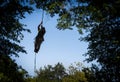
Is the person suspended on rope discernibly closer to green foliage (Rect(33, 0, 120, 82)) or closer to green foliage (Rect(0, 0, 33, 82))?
green foliage (Rect(33, 0, 120, 82))

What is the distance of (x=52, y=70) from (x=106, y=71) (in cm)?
12160

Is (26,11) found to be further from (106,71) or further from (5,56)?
(106,71)

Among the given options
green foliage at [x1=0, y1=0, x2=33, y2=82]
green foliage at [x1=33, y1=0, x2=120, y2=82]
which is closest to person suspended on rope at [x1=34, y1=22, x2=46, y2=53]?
green foliage at [x1=33, y1=0, x2=120, y2=82]

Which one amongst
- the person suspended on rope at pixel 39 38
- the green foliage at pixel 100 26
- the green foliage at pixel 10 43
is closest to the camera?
the person suspended on rope at pixel 39 38

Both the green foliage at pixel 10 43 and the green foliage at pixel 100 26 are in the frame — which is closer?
the green foliage at pixel 100 26

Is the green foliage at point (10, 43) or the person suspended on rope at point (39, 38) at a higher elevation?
the green foliage at point (10, 43)

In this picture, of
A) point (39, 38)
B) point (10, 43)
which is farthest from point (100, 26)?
point (39, 38)

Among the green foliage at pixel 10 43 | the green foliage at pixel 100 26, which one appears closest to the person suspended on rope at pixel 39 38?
the green foliage at pixel 100 26

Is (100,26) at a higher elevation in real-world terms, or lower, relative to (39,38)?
higher

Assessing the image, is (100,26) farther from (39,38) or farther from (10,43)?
(39,38)

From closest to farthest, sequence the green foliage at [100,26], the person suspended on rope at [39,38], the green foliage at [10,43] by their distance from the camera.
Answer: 1. the person suspended on rope at [39,38]
2. the green foliage at [100,26]
3. the green foliage at [10,43]

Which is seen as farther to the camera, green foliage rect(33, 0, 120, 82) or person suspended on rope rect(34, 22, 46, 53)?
green foliage rect(33, 0, 120, 82)

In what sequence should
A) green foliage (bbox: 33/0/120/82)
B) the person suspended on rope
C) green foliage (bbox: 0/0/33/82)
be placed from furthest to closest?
green foliage (bbox: 0/0/33/82) < green foliage (bbox: 33/0/120/82) < the person suspended on rope

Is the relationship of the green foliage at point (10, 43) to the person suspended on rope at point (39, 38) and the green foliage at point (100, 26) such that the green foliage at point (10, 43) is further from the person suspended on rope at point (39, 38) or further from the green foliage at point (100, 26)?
the person suspended on rope at point (39, 38)
